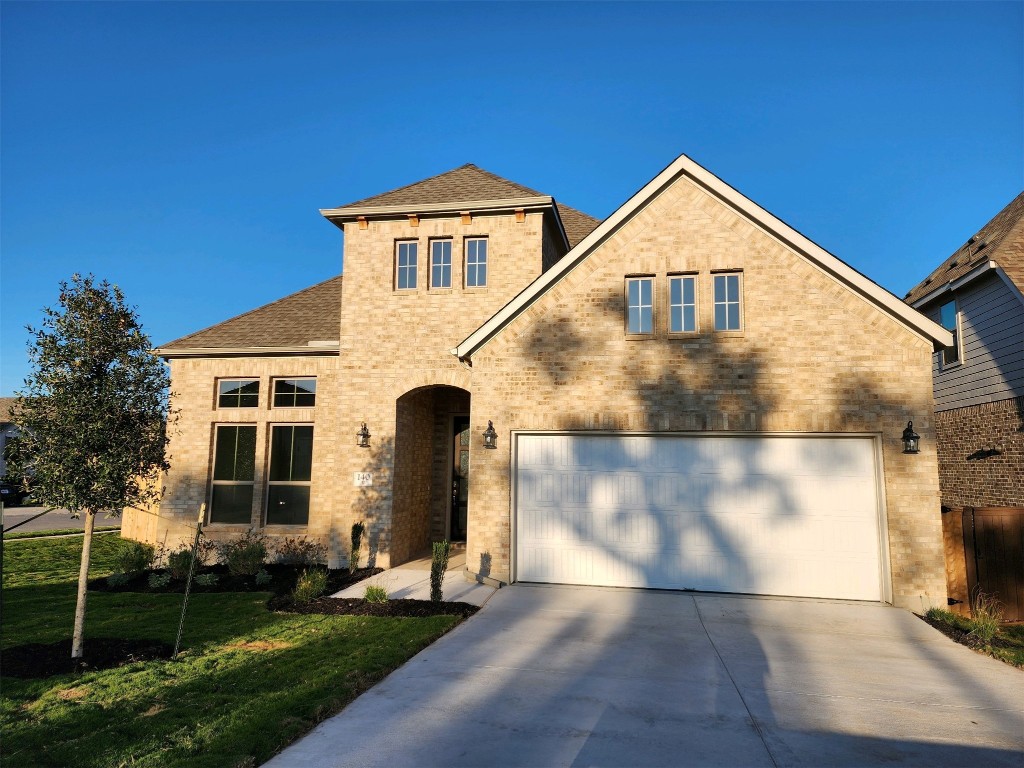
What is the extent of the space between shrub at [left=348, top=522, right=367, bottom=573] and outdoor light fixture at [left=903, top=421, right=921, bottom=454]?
394 inches

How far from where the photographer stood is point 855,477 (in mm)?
9906

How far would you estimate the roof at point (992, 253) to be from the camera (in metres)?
13.1

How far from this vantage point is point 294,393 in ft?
46.6

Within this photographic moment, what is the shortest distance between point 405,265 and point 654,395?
632 centimetres

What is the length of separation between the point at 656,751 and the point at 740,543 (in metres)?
5.98

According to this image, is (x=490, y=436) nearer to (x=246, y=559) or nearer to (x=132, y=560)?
(x=246, y=559)

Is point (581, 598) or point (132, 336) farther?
point (581, 598)

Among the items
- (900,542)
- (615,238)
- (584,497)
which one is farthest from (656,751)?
(615,238)

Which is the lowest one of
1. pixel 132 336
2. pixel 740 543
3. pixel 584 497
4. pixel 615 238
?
pixel 740 543

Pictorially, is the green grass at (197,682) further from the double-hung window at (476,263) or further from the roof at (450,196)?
the roof at (450,196)

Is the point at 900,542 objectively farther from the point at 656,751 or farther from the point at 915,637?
the point at 656,751

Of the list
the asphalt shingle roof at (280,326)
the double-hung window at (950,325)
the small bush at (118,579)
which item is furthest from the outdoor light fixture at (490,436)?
the double-hung window at (950,325)

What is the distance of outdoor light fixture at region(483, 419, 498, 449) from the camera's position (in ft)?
35.5

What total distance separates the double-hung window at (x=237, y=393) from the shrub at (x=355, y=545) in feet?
13.6
